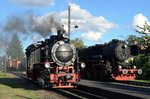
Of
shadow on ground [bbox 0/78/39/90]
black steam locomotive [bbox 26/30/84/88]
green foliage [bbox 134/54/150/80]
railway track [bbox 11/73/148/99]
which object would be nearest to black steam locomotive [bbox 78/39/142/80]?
shadow on ground [bbox 0/78/39/90]

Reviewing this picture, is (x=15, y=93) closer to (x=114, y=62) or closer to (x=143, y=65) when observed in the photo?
(x=114, y=62)

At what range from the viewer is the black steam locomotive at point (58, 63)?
23.9m

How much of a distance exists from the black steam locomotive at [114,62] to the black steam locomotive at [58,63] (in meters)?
8.37

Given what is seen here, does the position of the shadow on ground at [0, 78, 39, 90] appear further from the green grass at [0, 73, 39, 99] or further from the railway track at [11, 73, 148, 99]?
the railway track at [11, 73, 148, 99]

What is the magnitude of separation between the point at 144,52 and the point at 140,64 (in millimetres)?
1503

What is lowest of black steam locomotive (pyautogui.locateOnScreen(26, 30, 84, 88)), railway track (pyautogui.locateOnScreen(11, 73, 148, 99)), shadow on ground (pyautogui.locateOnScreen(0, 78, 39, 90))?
railway track (pyautogui.locateOnScreen(11, 73, 148, 99))

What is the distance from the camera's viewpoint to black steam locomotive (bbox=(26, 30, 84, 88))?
23.9 metres

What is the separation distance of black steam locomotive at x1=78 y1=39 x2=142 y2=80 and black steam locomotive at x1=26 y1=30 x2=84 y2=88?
8.37 m

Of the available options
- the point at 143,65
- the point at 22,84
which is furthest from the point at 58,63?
the point at 143,65

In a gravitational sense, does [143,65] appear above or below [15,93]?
above

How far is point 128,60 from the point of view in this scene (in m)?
33.6

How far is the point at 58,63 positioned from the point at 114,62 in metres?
10.3

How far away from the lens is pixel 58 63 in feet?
80.0

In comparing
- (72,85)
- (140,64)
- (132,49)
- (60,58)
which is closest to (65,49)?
(60,58)
